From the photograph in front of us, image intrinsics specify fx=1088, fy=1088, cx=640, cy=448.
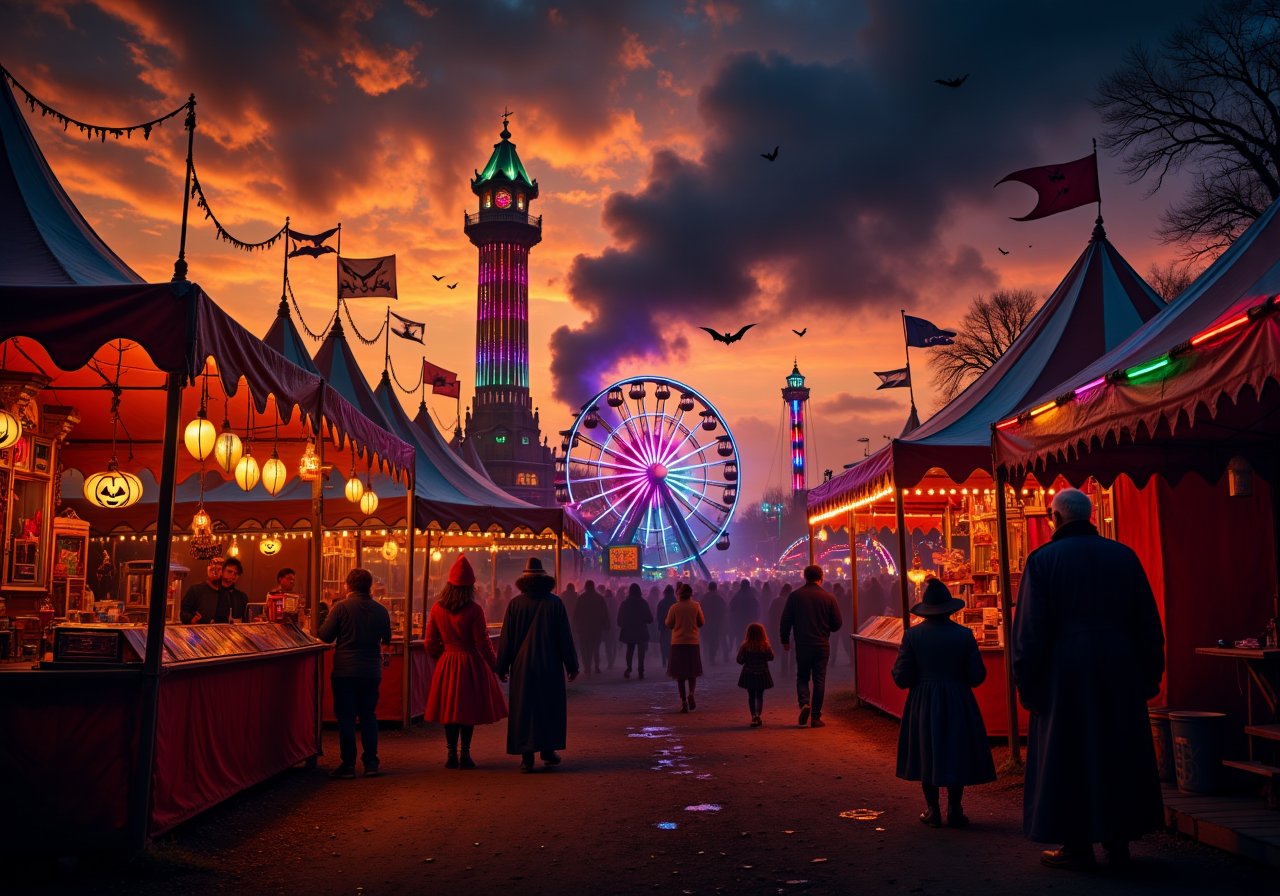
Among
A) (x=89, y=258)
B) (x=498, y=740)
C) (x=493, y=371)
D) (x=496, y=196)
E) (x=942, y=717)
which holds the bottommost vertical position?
(x=498, y=740)

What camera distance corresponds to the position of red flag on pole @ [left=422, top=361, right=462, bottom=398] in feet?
93.4

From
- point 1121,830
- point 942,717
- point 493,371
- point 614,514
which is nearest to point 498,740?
point 942,717

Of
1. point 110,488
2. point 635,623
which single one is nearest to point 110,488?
point 110,488

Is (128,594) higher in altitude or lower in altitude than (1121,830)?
higher

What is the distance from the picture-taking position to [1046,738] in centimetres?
551

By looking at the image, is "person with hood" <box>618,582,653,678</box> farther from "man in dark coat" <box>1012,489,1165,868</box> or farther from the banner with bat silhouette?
"man in dark coat" <box>1012,489,1165,868</box>

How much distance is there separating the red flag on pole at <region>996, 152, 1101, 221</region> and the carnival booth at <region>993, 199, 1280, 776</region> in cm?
409

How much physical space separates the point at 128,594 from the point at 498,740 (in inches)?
162

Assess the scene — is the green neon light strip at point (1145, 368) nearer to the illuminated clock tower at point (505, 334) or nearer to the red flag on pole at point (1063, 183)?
the red flag on pole at point (1063, 183)

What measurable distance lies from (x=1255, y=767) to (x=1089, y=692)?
1.87 metres

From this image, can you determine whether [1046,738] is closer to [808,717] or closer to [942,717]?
[942,717]

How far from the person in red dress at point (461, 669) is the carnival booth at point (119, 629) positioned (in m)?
1.13

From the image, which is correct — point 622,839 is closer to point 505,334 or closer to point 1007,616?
point 1007,616

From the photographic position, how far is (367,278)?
17828 mm
